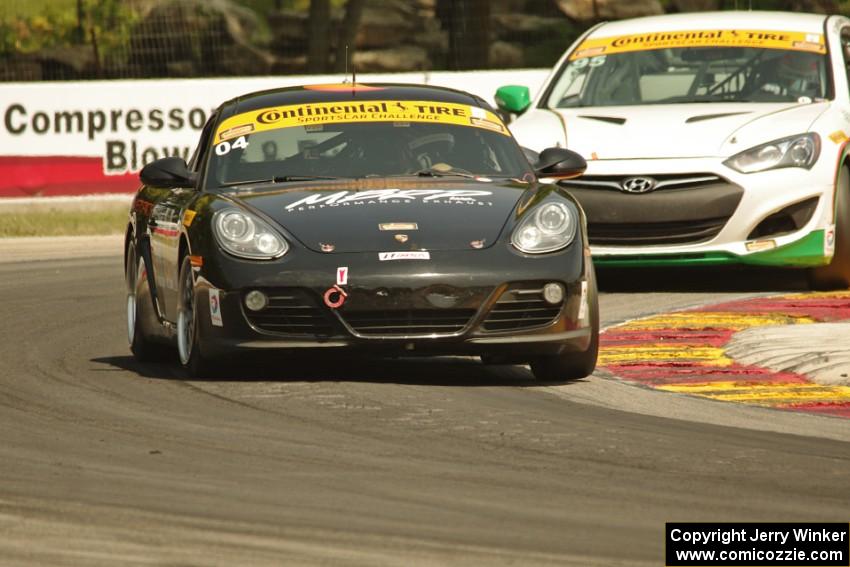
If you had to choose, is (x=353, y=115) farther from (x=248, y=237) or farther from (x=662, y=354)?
(x=662, y=354)

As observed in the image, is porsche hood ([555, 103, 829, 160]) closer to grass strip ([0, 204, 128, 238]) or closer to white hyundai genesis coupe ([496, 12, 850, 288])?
white hyundai genesis coupe ([496, 12, 850, 288])

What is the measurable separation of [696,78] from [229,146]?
192 inches

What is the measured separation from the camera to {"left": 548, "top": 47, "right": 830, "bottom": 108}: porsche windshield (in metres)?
13.5

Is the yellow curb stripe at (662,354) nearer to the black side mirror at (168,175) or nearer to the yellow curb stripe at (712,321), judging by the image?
the yellow curb stripe at (712,321)

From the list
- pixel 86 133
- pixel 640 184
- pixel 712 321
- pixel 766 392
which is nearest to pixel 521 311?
pixel 766 392

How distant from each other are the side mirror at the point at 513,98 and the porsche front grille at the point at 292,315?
218 inches

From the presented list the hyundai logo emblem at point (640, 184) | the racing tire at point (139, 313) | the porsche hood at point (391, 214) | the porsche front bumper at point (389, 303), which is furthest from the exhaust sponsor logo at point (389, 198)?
the hyundai logo emblem at point (640, 184)

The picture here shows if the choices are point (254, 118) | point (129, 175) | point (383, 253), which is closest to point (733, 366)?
point (383, 253)

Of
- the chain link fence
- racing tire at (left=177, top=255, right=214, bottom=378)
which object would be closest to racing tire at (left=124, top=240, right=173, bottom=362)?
racing tire at (left=177, top=255, right=214, bottom=378)

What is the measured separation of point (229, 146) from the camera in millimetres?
9742

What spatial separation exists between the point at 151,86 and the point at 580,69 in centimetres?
815

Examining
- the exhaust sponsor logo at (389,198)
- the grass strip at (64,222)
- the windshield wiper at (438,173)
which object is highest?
the windshield wiper at (438,173)

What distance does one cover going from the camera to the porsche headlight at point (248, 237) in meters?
8.55

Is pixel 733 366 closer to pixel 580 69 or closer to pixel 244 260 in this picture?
pixel 244 260
